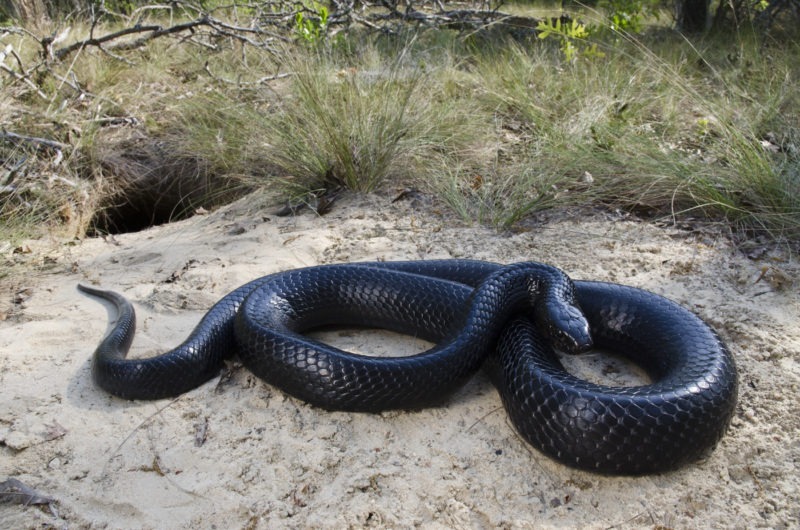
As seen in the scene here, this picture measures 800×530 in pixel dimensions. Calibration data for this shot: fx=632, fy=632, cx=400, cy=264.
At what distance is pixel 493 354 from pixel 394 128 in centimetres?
238

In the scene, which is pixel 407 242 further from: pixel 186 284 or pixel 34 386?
pixel 34 386

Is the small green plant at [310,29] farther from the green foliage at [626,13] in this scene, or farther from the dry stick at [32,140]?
the green foliage at [626,13]

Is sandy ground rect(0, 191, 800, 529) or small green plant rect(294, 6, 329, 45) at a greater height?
small green plant rect(294, 6, 329, 45)

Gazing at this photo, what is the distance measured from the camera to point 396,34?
23.5 feet

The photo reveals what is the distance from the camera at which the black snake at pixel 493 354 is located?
78.2 inches

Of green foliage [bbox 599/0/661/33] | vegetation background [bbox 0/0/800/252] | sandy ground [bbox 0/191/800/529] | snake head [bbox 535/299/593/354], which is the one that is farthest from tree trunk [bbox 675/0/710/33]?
snake head [bbox 535/299/593/354]

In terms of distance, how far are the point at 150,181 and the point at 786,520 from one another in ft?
16.3

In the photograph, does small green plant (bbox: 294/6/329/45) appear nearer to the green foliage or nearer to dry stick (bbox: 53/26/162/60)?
dry stick (bbox: 53/26/162/60)

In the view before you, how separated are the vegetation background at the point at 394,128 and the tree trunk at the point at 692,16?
137 centimetres

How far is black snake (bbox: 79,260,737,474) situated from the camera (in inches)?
78.2

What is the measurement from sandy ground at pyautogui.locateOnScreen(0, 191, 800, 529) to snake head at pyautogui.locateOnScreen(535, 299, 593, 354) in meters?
0.28

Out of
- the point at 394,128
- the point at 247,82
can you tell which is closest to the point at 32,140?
the point at 247,82

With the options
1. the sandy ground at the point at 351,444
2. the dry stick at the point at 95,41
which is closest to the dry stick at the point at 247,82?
the dry stick at the point at 95,41

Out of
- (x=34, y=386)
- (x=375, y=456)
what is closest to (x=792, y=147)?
(x=375, y=456)
